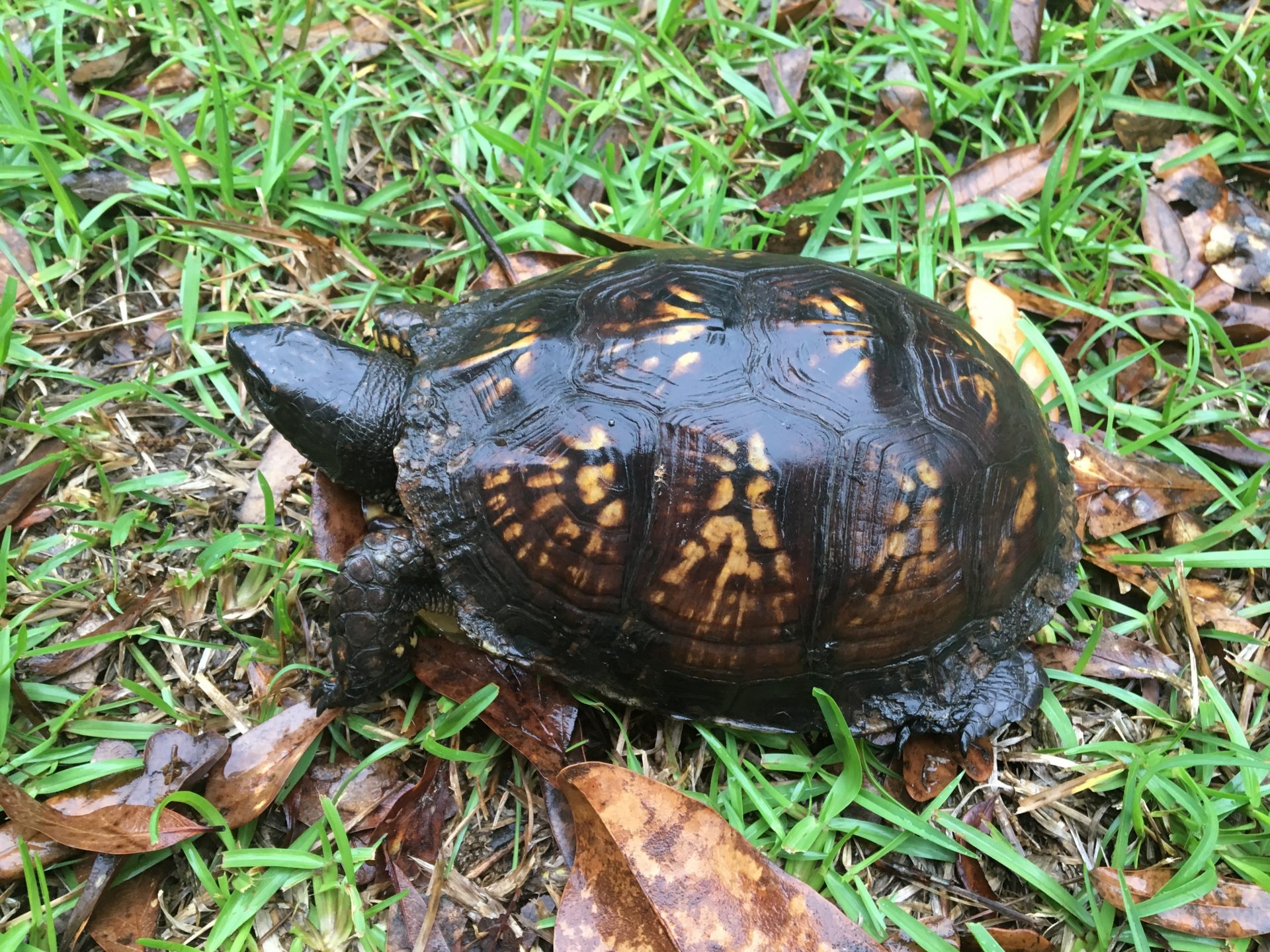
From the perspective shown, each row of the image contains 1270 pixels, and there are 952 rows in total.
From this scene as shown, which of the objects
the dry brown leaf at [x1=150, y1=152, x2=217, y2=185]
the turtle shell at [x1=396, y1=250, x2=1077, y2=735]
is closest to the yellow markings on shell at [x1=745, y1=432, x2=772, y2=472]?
the turtle shell at [x1=396, y1=250, x2=1077, y2=735]

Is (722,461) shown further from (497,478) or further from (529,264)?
(529,264)

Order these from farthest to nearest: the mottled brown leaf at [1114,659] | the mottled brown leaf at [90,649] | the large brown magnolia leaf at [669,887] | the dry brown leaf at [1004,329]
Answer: the dry brown leaf at [1004,329] → the mottled brown leaf at [1114,659] → the mottled brown leaf at [90,649] → the large brown magnolia leaf at [669,887]

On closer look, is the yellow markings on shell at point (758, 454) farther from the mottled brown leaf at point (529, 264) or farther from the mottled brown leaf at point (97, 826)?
the mottled brown leaf at point (97, 826)

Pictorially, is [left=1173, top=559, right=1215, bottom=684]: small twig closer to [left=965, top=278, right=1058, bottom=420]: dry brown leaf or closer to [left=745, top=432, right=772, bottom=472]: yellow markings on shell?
[left=965, top=278, right=1058, bottom=420]: dry brown leaf

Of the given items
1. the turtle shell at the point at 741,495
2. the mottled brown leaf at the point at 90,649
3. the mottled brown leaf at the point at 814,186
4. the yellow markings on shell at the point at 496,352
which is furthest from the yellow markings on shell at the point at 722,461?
the mottled brown leaf at the point at 90,649

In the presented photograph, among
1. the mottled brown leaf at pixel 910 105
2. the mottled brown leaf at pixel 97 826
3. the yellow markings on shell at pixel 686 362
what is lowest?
the mottled brown leaf at pixel 97 826

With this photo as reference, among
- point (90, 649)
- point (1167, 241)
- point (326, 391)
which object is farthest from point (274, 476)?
point (1167, 241)
